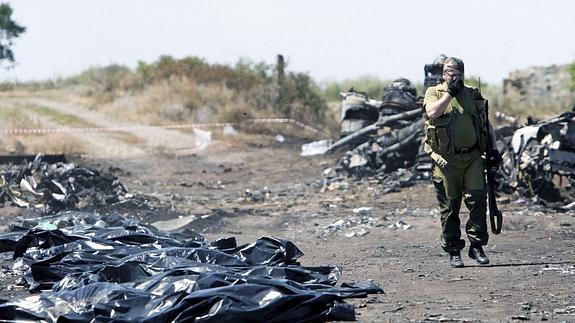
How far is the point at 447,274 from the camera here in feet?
26.7

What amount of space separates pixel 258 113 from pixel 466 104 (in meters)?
21.2

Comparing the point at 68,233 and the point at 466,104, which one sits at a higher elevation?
the point at 466,104

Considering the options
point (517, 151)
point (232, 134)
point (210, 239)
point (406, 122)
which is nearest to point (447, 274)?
point (210, 239)

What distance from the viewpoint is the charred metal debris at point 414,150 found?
42.3ft

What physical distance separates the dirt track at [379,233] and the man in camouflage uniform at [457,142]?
584 mm

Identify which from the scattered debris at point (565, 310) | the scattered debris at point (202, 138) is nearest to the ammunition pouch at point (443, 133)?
the scattered debris at point (565, 310)

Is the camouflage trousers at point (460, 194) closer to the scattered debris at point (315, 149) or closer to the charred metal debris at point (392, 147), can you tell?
the charred metal debris at point (392, 147)

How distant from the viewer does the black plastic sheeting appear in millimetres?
5867

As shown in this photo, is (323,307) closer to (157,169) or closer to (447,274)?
(447,274)

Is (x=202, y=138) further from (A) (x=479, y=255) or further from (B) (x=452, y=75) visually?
(B) (x=452, y=75)

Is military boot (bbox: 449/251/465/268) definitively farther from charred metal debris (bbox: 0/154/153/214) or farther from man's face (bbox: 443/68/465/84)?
charred metal debris (bbox: 0/154/153/214)

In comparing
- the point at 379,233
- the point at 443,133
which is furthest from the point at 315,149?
the point at 443,133

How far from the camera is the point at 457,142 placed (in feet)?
26.6

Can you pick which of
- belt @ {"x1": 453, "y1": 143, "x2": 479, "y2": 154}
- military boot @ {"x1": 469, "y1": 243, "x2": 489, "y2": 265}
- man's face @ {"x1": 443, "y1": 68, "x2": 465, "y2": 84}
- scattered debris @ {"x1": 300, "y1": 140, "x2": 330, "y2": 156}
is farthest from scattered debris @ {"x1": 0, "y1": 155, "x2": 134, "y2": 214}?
scattered debris @ {"x1": 300, "y1": 140, "x2": 330, "y2": 156}
